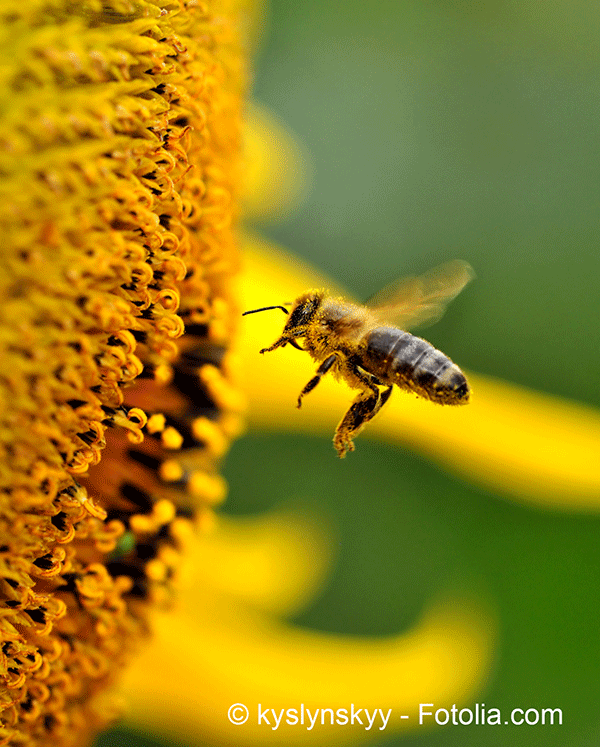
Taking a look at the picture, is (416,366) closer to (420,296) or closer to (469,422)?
(420,296)

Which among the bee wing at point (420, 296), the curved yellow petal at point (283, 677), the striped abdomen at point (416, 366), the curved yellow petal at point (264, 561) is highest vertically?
the bee wing at point (420, 296)

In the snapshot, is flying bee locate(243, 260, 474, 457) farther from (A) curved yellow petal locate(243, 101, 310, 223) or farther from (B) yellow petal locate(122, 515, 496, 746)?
(A) curved yellow petal locate(243, 101, 310, 223)

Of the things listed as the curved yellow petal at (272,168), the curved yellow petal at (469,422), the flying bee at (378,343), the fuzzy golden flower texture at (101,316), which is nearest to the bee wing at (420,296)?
the flying bee at (378,343)

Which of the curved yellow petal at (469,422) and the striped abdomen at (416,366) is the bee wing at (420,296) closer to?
the striped abdomen at (416,366)

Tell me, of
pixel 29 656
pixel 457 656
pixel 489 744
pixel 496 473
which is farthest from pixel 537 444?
pixel 29 656

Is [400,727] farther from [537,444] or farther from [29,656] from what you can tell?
[29,656]

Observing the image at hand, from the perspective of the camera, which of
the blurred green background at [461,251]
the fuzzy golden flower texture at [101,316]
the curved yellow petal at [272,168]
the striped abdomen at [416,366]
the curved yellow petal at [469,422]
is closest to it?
the fuzzy golden flower texture at [101,316]

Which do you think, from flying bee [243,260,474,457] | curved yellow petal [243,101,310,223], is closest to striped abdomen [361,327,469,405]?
flying bee [243,260,474,457]

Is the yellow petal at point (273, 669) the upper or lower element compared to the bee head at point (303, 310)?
lower

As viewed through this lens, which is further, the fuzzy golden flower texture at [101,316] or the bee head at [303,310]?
the bee head at [303,310]

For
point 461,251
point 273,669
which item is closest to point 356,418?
point 273,669
